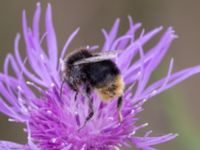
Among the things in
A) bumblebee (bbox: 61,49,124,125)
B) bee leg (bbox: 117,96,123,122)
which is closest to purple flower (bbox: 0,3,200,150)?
bee leg (bbox: 117,96,123,122)

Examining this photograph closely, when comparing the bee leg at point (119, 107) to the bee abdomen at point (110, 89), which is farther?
the bee leg at point (119, 107)

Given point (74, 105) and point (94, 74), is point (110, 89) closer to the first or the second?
point (94, 74)

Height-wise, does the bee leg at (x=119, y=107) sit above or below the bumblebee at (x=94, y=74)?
below

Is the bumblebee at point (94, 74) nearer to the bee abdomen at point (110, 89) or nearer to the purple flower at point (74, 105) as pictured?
the bee abdomen at point (110, 89)

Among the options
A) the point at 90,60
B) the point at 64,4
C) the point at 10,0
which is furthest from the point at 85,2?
the point at 90,60

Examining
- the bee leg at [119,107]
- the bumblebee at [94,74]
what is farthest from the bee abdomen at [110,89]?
the bee leg at [119,107]

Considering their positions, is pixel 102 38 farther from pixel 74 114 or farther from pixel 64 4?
pixel 74 114

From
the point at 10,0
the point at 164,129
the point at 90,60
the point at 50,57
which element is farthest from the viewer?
the point at 10,0
